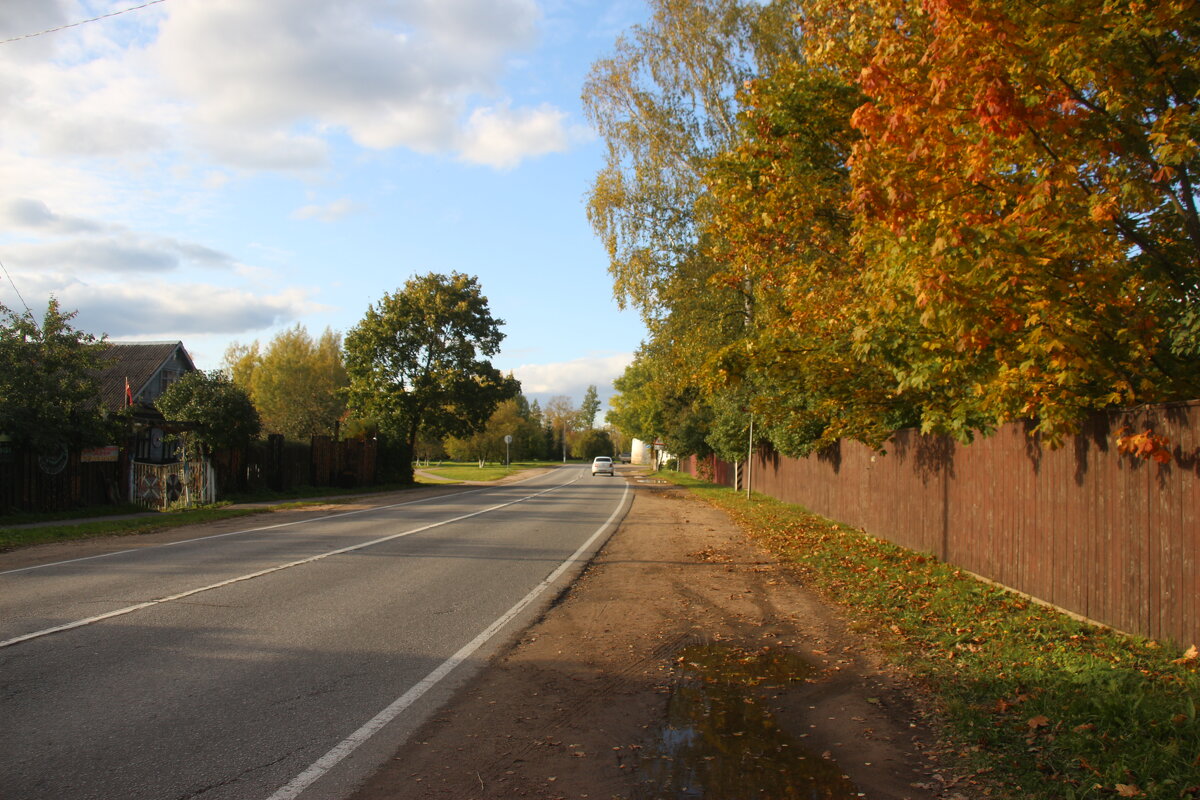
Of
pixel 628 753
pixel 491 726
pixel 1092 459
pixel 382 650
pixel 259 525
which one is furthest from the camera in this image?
pixel 259 525

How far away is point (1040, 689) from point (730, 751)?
93.6 inches

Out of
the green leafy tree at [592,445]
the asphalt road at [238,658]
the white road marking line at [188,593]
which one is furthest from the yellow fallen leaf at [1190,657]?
the green leafy tree at [592,445]

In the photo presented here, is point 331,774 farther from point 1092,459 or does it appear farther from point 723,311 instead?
point 723,311

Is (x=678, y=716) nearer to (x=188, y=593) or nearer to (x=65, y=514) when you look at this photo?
(x=188, y=593)

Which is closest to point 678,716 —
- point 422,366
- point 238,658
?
point 238,658

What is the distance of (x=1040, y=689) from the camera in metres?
5.70

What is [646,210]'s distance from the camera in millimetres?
25344

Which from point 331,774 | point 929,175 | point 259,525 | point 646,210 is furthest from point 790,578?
point 646,210

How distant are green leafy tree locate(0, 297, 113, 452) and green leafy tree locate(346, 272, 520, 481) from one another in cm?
2345

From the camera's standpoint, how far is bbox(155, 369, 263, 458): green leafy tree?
25875 millimetres

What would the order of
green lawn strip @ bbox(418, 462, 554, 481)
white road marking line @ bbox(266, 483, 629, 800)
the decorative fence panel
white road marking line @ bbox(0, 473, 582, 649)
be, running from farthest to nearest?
green lawn strip @ bbox(418, 462, 554, 481) → the decorative fence panel → white road marking line @ bbox(0, 473, 582, 649) → white road marking line @ bbox(266, 483, 629, 800)

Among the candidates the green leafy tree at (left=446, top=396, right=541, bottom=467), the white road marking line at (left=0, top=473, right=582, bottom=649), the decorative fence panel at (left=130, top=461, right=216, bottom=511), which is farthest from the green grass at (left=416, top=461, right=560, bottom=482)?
the white road marking line at (left=0, top=473, right=582, bottom=649)

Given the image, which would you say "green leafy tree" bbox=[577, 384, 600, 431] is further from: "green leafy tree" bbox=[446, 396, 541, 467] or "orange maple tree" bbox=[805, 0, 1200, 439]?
"orange maple tree" bbox=[805, 0, 1200, 439]

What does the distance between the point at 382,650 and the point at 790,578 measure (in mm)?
6223
